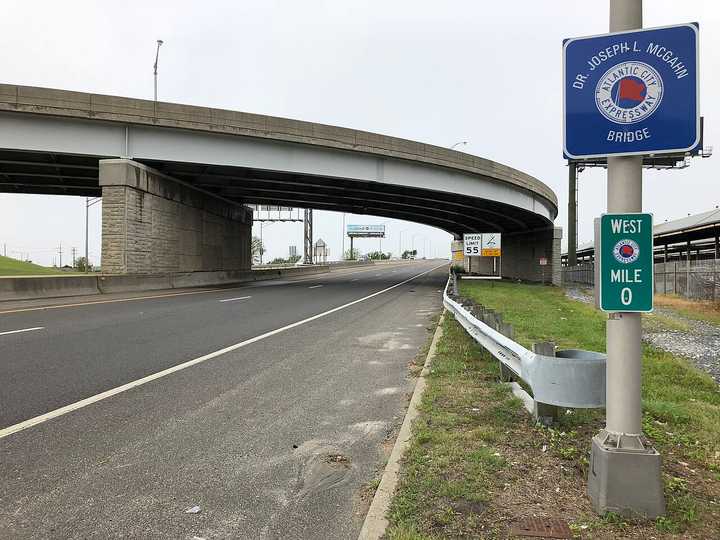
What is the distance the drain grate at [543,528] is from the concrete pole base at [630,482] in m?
0.28

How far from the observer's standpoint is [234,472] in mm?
3750

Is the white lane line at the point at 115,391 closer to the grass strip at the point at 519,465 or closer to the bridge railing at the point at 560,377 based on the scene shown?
the grass strip at the point at 519,465

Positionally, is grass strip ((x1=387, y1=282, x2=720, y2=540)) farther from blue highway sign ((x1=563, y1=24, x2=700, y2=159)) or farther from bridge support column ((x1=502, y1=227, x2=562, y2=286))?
bridge support column ((x1=502, y1=227, x2=562, y2=286))

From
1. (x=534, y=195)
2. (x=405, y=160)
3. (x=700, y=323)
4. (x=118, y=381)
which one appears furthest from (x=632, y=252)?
(x=534, y=195)

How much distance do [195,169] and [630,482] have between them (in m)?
25.1


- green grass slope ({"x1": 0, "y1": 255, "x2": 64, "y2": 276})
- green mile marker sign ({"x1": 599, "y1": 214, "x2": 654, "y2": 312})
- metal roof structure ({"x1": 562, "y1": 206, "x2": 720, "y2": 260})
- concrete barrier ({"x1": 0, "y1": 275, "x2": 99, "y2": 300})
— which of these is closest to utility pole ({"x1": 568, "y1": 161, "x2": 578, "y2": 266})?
→ metal roof structure ({"x1": 562, "y1": 206, "x2": 720, "y2": 260})

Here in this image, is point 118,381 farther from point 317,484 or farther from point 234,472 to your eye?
point 317,484

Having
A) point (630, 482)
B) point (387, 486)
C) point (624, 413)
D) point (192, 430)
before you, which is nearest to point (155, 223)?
point (192, 430)

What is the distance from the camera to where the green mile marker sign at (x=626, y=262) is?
2.91 m

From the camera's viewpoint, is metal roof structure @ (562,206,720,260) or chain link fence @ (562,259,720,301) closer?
chain link fence @ (562,259,720,301)

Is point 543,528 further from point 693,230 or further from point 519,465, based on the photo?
point 693,230

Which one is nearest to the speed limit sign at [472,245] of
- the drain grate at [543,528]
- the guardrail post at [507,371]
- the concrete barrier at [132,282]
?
the concrete barrier at [132,282]

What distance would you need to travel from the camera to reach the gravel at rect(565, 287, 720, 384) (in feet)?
30.0

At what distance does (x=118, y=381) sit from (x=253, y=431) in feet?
8.59
